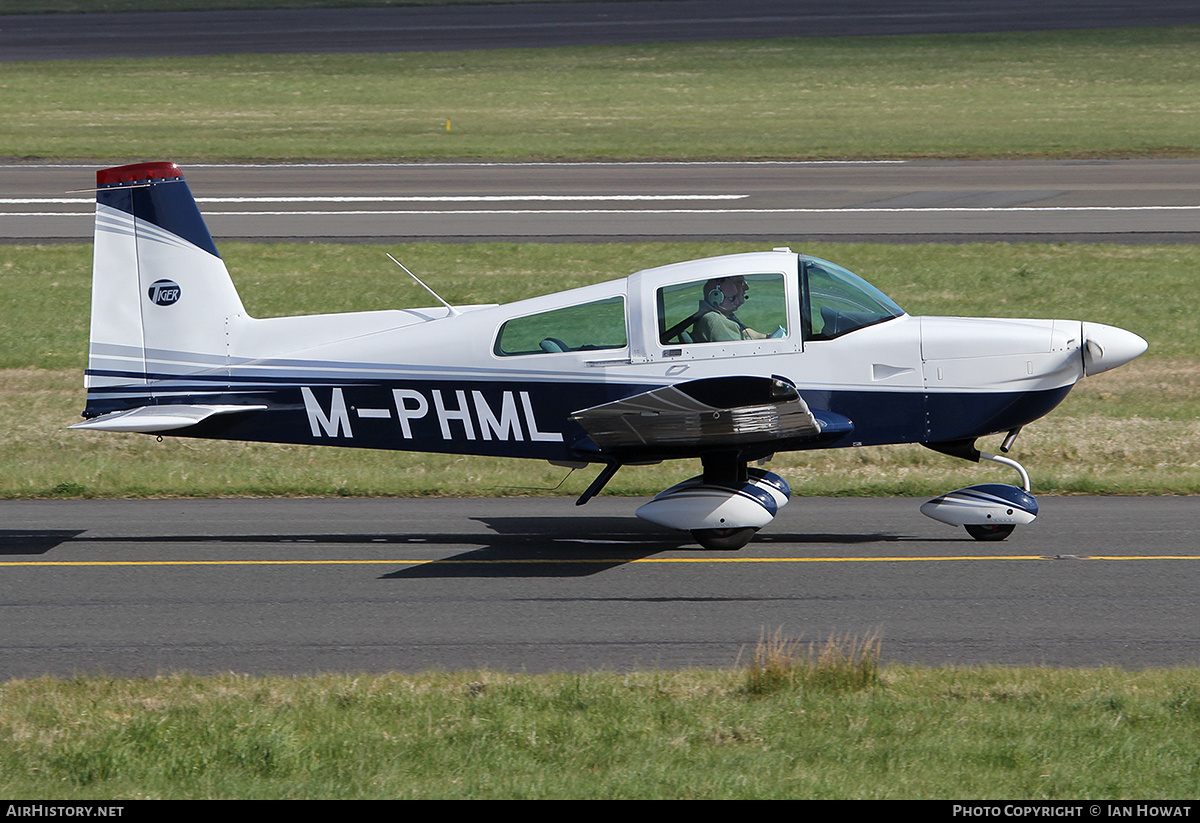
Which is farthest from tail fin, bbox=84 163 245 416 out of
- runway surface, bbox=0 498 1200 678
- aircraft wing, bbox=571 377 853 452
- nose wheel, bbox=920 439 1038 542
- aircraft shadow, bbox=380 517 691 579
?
nose wheel, bbox=920 439 1038 542

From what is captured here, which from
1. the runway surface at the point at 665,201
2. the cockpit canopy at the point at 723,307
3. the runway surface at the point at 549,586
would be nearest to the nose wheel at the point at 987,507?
the runway surface at the point at 549,586

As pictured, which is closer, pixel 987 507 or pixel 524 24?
pixel 987 507

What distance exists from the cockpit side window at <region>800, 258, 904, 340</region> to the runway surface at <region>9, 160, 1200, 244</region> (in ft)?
40.8

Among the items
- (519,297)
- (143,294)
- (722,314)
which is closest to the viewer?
(722,314)

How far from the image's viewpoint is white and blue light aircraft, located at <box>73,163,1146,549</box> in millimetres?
10484

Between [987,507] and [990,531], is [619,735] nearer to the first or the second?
[987,507]

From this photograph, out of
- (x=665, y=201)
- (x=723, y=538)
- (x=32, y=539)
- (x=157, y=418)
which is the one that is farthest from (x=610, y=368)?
(x=665, y=201)

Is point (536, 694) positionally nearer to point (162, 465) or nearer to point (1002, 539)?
point (1002, 539)

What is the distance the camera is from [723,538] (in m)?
10.9

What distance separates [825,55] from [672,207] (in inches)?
841

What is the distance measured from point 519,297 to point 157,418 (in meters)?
9.81

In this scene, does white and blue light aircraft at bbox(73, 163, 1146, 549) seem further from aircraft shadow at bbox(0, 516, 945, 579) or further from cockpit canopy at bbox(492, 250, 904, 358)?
aircraft shadow at bbox(0, 516, 945, 579)

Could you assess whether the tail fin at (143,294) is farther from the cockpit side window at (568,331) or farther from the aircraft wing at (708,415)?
the aircraft wing at (708,415)

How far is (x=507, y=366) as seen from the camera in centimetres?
1082
